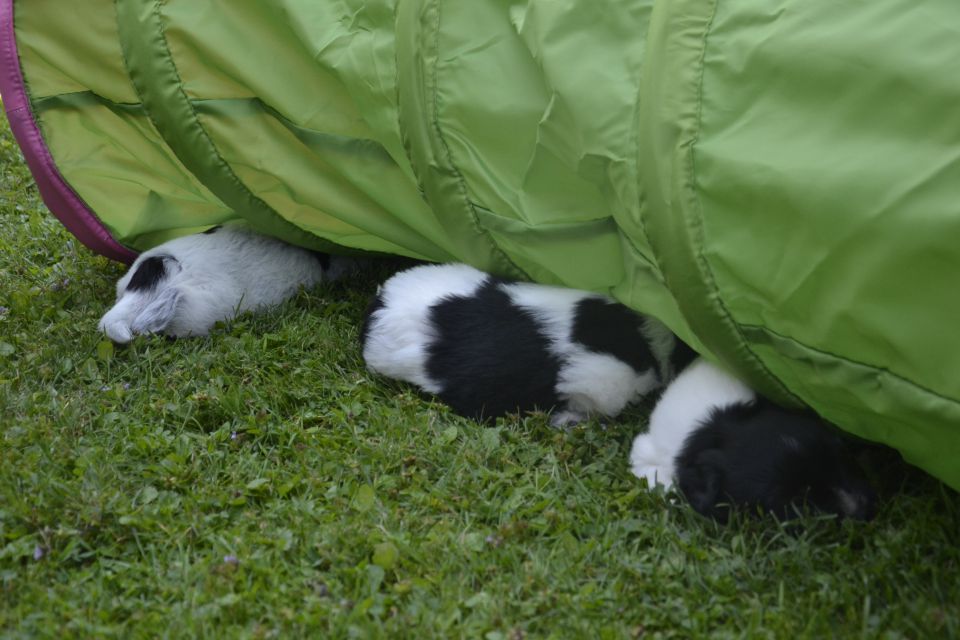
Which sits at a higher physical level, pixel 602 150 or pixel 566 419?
pixel 602 150

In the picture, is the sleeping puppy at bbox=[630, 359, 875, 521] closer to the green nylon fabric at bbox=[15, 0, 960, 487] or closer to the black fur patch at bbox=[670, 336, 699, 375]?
the green nylon fabric at bbox=[15, 0, 960, 487]

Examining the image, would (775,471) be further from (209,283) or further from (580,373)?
(209,283)

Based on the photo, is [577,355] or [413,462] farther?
[577,355]

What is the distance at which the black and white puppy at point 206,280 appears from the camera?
11.5 feet

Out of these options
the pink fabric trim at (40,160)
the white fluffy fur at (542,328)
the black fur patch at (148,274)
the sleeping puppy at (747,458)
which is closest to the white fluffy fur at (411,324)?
the white fluffy fur at (542,328)

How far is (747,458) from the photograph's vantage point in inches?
103

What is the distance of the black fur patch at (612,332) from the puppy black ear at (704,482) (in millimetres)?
467

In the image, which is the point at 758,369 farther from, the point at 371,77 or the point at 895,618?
the point at 371,77

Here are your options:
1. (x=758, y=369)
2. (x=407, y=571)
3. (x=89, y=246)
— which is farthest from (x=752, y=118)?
(x=89, y=246)

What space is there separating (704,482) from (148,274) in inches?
81.0

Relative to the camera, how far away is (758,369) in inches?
102

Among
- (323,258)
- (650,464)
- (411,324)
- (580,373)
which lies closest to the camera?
(650,464)

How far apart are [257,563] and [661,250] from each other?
122cm

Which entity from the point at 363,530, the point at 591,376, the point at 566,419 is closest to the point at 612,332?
the point at 591,376
